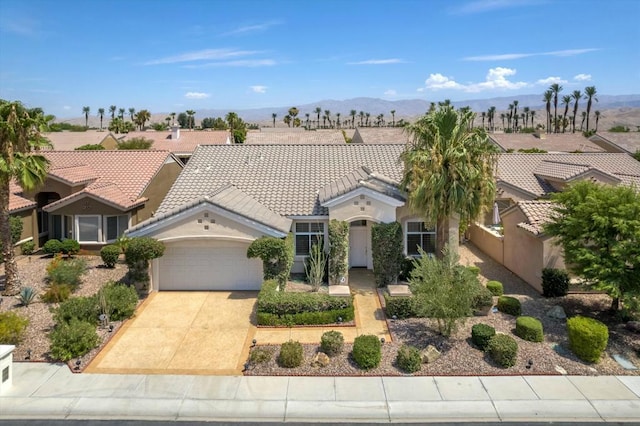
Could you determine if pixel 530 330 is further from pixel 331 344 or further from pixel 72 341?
pixel 72 341

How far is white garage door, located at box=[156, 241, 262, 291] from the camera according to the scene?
19531mm

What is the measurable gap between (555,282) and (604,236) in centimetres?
360

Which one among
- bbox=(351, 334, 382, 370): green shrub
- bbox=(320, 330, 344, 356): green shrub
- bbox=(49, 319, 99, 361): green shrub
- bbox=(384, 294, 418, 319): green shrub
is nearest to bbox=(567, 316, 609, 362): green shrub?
bbox=(384, 294, 418, 319): green shrub

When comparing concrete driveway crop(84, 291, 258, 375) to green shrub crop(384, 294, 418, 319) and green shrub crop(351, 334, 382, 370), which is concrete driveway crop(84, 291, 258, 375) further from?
green shrub crop(384, 294, 418, 319)

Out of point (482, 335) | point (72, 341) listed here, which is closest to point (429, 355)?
point (482, 335)

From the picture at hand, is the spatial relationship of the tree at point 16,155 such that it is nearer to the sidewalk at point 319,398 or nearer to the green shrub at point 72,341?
the green shrub at point 72,341

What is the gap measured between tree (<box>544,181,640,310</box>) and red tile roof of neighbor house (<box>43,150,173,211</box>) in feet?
69.2

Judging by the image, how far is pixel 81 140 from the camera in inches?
2430

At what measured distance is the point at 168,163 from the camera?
3080 centimetres

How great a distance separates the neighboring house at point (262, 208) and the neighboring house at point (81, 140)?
39.0 meters

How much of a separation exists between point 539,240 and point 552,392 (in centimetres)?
891

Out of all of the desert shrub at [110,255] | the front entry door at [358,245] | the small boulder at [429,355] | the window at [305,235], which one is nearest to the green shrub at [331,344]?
the small boulder at [429,355]

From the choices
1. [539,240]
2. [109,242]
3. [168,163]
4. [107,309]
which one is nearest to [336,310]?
[107,309]

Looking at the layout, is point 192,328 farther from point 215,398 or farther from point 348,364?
point 348,364
